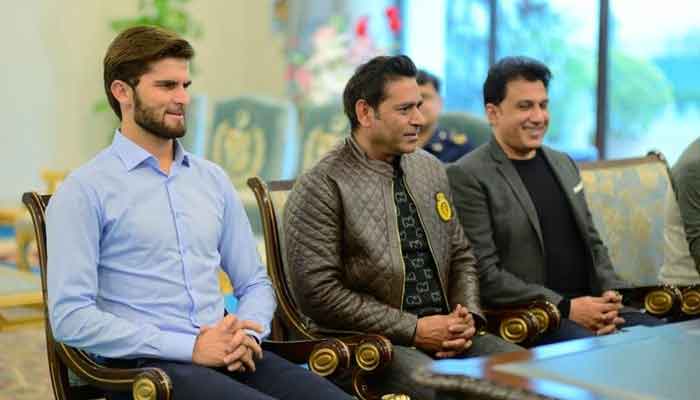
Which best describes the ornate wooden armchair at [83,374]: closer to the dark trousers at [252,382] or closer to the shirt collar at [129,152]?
the dark trousers at [252,382]

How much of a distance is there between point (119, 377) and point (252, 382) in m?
0.32

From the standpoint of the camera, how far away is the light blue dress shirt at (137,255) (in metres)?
2.56

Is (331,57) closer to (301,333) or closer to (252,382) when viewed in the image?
(301,333)

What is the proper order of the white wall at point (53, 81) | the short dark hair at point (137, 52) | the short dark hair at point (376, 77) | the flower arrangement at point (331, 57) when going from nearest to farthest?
the short dark hair at point (137, 52), the short dark hair at point (376, 77), the flower arrangement at point (331, 57), the white wall at point (53, 81)

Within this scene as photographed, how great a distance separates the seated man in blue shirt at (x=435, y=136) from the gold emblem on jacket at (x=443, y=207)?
1.59m

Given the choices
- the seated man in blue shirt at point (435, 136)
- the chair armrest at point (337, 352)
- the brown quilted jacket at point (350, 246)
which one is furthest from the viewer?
the seated man in blue shirt at point (435, 136)

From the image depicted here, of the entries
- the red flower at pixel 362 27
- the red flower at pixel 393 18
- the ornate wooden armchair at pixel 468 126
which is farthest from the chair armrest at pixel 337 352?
the red flower at pixel 393 18

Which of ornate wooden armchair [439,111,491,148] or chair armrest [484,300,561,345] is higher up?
ornate wooden armchair [439,111,491,148]

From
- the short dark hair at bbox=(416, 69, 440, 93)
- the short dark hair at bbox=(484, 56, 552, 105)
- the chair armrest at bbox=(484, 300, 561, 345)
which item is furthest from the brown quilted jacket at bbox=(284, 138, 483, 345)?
the short dark hair at bbox=(416, 69, 440, 93)

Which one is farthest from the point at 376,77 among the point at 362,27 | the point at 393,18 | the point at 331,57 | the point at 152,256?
the point at 393,18

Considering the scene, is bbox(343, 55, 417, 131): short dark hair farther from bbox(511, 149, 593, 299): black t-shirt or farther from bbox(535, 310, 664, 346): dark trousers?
bbox(535, 310, 664, 346): dark trousers

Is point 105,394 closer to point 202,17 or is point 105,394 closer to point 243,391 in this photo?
point 243,391

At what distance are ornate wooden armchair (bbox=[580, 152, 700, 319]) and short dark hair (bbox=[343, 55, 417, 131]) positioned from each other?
1034 mm

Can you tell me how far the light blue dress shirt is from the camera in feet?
8.39
